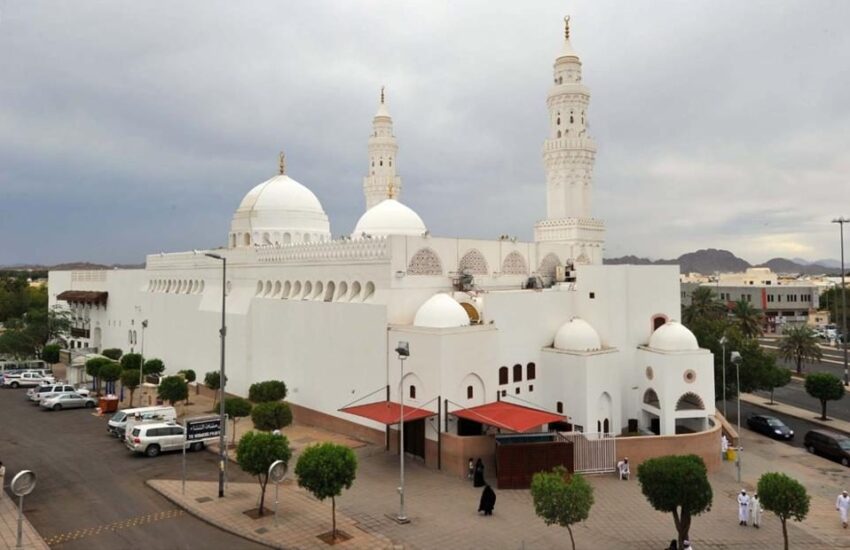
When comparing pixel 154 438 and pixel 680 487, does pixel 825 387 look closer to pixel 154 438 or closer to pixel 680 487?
pixel 680 487

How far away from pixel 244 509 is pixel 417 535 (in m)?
5.13

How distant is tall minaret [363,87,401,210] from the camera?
148ft

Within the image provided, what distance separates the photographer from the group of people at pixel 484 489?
16438 mm

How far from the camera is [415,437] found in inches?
862

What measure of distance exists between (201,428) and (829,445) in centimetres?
2507

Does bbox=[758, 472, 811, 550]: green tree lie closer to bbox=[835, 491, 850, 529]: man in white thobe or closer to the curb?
bbox=[835, 491, 850, 529]: man in white thobe

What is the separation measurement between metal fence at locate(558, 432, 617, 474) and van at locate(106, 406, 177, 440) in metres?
16.5

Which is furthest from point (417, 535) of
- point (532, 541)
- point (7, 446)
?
point (7, 446)

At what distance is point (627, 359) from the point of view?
25.1m

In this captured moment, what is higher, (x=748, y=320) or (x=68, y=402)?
(x=748, y=320)

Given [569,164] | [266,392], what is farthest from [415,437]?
[569,164]

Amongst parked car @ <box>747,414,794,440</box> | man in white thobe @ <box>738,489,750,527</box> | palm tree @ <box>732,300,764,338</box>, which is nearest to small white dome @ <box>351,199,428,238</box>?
parked car @ <box>747,414,794,440</box>

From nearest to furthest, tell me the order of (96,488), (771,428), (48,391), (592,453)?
1. (96,488)
2. (592,453)
3. (771,428)
4. (48,391)

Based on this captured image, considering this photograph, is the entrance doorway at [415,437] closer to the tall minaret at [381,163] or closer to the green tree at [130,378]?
the green tree at [130,378]
